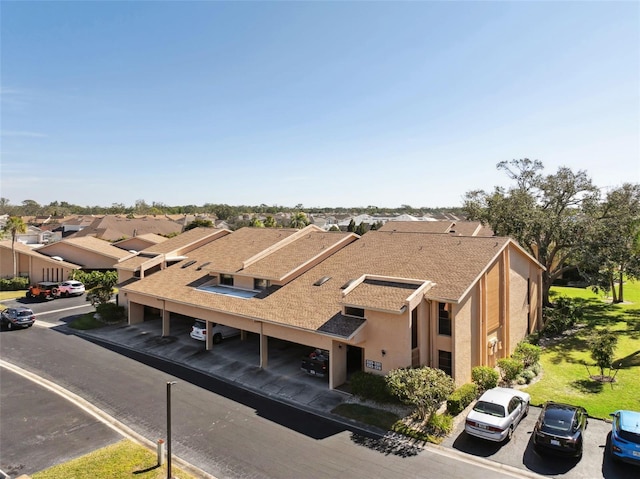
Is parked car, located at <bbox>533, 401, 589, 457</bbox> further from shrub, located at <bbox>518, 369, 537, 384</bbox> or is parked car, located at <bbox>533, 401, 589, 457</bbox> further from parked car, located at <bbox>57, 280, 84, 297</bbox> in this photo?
parked car, located at <bbox>57, 280, 84, 297</bbox>

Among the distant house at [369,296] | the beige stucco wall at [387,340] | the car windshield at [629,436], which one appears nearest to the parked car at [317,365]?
the distant house at [369,296]

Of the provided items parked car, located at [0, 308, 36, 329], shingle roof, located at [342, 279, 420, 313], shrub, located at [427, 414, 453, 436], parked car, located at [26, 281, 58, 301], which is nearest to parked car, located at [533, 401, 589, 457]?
shrub, located at [427, 414, 453, 436]

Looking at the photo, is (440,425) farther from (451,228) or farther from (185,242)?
(451,228)

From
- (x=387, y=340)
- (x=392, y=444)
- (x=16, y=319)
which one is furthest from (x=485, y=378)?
(x=16, y=319)

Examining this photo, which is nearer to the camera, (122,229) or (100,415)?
(100,415)

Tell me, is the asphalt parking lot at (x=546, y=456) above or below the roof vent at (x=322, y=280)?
below

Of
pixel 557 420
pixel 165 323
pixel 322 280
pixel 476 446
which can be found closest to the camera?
pixel 557 420

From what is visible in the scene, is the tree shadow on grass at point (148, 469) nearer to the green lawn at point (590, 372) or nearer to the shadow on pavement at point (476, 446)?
the shadow on pavement at point (476, 446)
